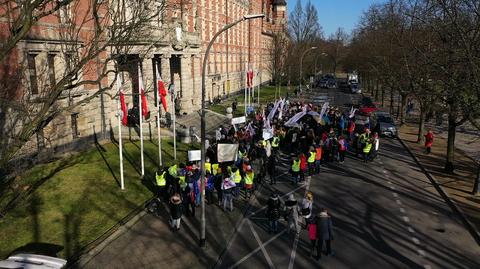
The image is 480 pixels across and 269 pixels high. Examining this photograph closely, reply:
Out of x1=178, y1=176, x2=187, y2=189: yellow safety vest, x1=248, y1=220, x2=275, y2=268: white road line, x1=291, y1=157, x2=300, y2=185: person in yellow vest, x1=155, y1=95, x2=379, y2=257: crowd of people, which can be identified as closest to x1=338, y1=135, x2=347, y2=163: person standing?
x1=155, y1=95, x2=379, y2=257: crowd of people

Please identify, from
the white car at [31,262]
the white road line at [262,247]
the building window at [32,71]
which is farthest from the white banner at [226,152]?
the white car at [31,262]

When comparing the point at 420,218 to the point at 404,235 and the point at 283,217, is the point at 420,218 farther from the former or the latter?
the point at 283,217

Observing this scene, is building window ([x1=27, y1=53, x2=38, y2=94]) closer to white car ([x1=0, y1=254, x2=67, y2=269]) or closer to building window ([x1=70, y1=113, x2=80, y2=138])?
building window ([x1=70, y1=113, x2=80, y2=138])

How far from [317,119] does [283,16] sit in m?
77.6

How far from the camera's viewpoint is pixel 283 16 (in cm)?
10038

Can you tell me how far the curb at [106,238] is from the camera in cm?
1199

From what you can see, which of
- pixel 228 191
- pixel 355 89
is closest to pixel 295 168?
pixel 228 191

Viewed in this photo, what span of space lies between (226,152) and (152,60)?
17.1m

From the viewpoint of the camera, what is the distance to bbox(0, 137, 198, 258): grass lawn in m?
13.2

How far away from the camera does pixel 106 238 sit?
529 inches

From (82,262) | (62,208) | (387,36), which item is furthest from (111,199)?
(387,36)

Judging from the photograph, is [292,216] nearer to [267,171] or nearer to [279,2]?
[267,171]

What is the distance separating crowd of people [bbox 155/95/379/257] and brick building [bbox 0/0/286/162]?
4.12 m

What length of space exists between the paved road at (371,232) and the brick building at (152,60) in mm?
7224
